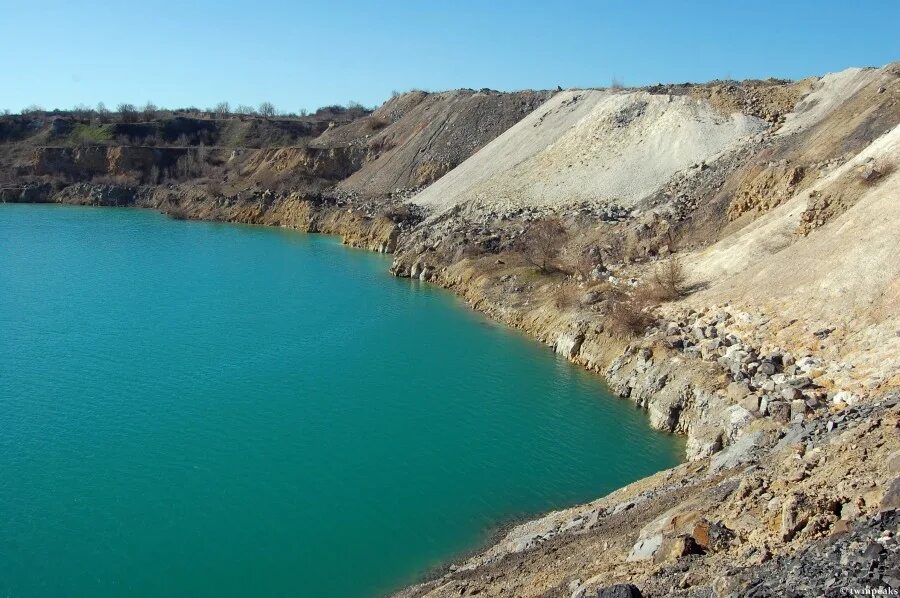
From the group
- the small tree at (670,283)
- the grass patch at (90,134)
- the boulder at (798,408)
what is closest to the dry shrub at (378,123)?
the grass patch at (90,134)

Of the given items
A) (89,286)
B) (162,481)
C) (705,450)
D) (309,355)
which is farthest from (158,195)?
(705,450)

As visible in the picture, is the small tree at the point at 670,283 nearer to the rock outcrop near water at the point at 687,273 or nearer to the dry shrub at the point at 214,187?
the rock outcrop near water at the point at 687,273

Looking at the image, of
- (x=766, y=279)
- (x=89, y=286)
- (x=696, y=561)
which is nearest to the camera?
(x=696, y=561)

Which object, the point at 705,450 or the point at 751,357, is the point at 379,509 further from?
the point at 751,357

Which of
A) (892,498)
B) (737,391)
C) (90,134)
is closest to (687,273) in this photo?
(737,391)

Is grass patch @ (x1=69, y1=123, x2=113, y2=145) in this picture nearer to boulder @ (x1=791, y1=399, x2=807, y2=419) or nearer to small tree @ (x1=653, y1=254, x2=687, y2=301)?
small tree @ (x1=653, y1=254, x2=687, y2=301)

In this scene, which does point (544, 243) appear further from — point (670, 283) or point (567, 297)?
point (670, 283)
